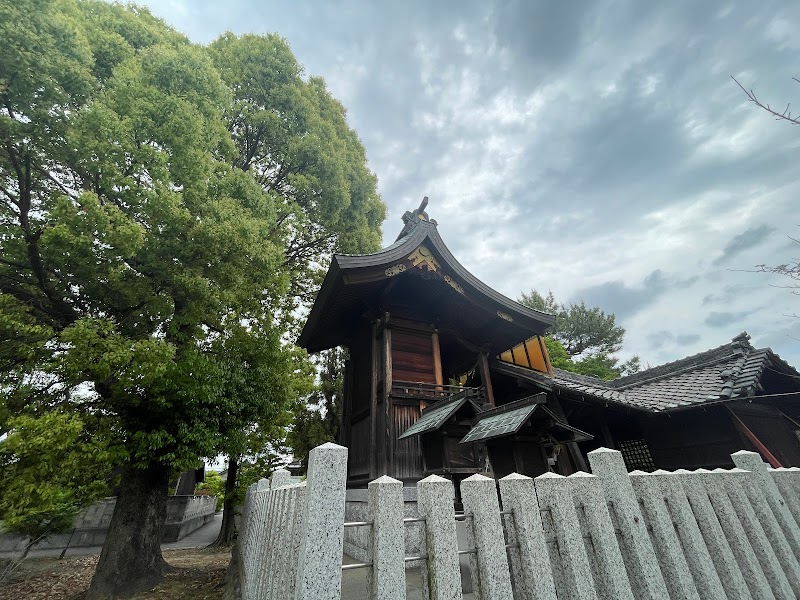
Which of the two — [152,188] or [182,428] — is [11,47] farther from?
[182,428]

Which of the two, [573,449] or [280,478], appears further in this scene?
[573,449]

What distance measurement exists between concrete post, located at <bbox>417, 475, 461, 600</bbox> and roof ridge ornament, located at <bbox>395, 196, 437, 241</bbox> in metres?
7.54

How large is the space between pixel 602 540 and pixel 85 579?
11.4 metres

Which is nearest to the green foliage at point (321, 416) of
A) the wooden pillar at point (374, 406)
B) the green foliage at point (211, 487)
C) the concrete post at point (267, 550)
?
the wooden pillar at point (374, 406)

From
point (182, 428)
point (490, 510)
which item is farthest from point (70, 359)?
point (490, 510)

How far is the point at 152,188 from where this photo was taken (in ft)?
19.1

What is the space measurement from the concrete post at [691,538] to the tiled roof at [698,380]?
14.7ft

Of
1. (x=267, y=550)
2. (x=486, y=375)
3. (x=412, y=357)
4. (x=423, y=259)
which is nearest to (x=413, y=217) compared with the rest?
(x=423, y=259)

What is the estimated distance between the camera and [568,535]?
2.46 metres

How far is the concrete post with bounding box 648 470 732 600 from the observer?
2838 mm

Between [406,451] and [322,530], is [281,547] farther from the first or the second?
[406,451]

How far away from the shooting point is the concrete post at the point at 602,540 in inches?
96.5

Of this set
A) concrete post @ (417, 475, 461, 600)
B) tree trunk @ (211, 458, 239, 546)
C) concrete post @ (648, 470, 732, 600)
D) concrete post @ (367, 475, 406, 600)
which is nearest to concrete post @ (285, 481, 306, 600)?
concrete post @ (367, 475, 406, 600)

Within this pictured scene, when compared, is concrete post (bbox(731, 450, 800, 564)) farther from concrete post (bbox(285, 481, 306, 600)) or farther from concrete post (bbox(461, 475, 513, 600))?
concrete post (bbox(285, 481, 306, 600))
